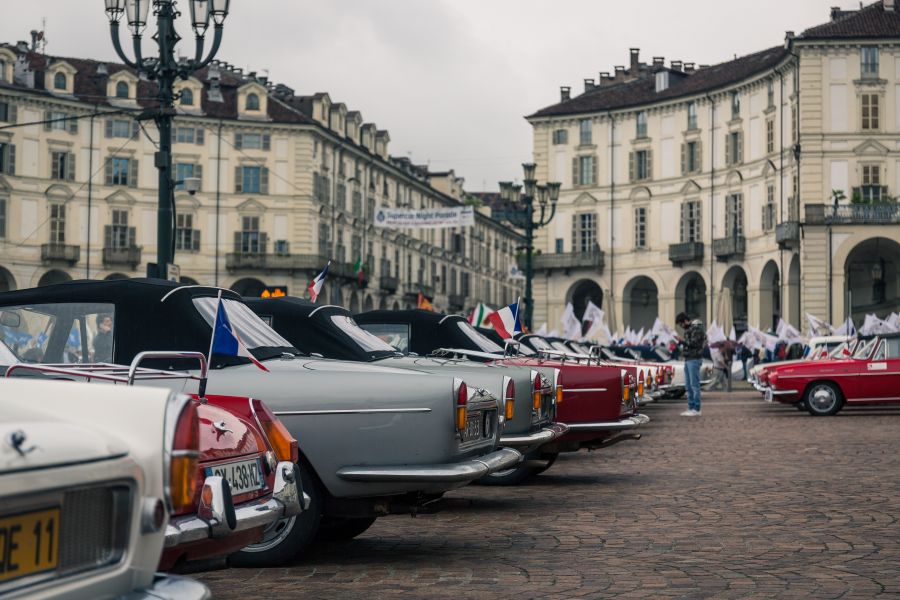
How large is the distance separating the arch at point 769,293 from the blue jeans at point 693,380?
4225cm

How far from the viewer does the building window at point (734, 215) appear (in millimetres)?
71438

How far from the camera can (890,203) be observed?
6112 centimetres

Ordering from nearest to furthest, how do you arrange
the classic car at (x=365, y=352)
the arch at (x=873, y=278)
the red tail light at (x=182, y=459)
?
the red tail light at (x=182, y=459) < the classic car at (x=365, y=352) < the arch at (x=873, y=278)

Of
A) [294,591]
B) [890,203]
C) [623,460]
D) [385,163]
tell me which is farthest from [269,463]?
[385,163]

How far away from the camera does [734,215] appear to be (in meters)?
72.1

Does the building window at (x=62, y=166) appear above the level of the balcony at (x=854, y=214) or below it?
above

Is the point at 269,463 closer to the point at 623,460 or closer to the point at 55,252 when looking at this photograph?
the point at 623,460

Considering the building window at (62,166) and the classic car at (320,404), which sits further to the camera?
the building window at (62,166)


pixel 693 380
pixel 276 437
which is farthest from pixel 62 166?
pixel 276 437

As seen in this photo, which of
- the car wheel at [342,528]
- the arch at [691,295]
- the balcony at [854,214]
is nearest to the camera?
the car wheel at [342,528]

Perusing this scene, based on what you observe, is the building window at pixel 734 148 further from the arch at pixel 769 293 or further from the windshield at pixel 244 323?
the windshield at pixel 244 323

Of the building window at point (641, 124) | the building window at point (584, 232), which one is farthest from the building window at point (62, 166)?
the building window at point (641, 124)

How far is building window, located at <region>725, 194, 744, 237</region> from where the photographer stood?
71.4 meters

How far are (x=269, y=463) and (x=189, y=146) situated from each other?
72192mm
